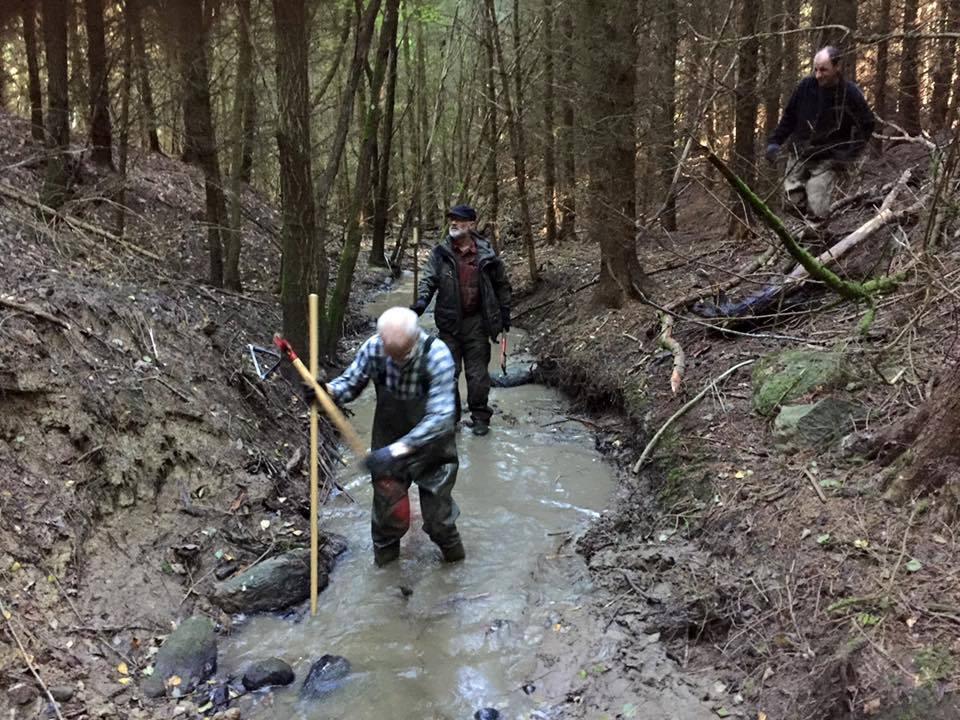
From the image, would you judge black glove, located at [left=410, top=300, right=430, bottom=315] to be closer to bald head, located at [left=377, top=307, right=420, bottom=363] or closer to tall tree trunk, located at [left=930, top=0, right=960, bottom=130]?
bald head, located at [left=377, top=307, right=420, bottom=363]

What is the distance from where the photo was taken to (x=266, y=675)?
4062 mm

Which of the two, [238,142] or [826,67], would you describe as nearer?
[826,67]

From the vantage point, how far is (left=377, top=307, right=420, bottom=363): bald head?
4605mm

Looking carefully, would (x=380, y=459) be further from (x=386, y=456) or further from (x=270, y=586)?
(x=270, y=586)

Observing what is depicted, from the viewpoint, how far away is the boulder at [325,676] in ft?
13.1

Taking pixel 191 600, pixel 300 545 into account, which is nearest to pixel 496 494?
A: pixel 300 545

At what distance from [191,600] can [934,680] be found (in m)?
4.14

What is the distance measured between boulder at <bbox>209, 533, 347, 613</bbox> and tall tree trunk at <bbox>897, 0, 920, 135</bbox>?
198 inches

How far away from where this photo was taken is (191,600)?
462 centimetres

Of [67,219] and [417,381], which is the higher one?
[67,219]

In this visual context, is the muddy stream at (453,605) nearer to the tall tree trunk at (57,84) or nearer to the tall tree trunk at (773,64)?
the tall tree trunk at (57,84)

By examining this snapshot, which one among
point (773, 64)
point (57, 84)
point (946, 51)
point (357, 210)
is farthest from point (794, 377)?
point (57, 84)

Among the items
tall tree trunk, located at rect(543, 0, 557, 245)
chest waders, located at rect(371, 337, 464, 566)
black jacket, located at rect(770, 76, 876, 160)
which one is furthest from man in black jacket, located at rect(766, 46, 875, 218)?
tall tree trunk, located at rect(543, 0, 557, 245)

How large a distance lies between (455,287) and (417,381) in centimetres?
269
